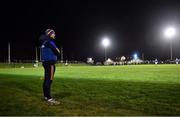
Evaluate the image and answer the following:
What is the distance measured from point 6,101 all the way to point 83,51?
347 ft

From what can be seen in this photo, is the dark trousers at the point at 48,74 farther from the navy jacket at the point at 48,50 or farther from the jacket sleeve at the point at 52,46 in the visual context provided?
the jacket sleeve at the point at 52,46

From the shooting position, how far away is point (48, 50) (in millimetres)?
9445

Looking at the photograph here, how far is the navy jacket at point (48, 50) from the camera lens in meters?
9.34

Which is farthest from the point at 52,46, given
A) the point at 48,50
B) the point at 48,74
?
the point at 48,74

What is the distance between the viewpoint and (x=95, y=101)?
9867mm

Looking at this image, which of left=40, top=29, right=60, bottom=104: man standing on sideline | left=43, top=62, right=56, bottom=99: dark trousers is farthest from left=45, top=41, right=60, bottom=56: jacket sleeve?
left=43, top=62, right=56, bottom=99: dark trousers

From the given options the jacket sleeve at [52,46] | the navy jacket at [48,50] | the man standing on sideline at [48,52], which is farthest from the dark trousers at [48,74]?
the jacket sleeve at [52,46]

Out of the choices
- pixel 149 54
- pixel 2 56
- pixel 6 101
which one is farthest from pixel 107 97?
pixel 149 54

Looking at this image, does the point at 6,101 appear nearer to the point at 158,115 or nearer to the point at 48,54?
the point at 48,54

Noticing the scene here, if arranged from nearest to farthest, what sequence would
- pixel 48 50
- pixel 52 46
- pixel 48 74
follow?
pixel 52 46 → pixel 48 50 → pixel 48 74

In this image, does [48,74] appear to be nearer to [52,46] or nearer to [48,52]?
[48,52]

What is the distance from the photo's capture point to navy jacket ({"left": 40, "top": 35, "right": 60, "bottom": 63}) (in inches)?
368

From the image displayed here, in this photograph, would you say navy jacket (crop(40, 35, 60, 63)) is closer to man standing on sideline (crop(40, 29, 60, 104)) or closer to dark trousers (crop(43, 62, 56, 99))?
man standing on sideline (crop(40, 29, 60, 104))

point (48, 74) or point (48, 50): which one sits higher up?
point (48, 50)
